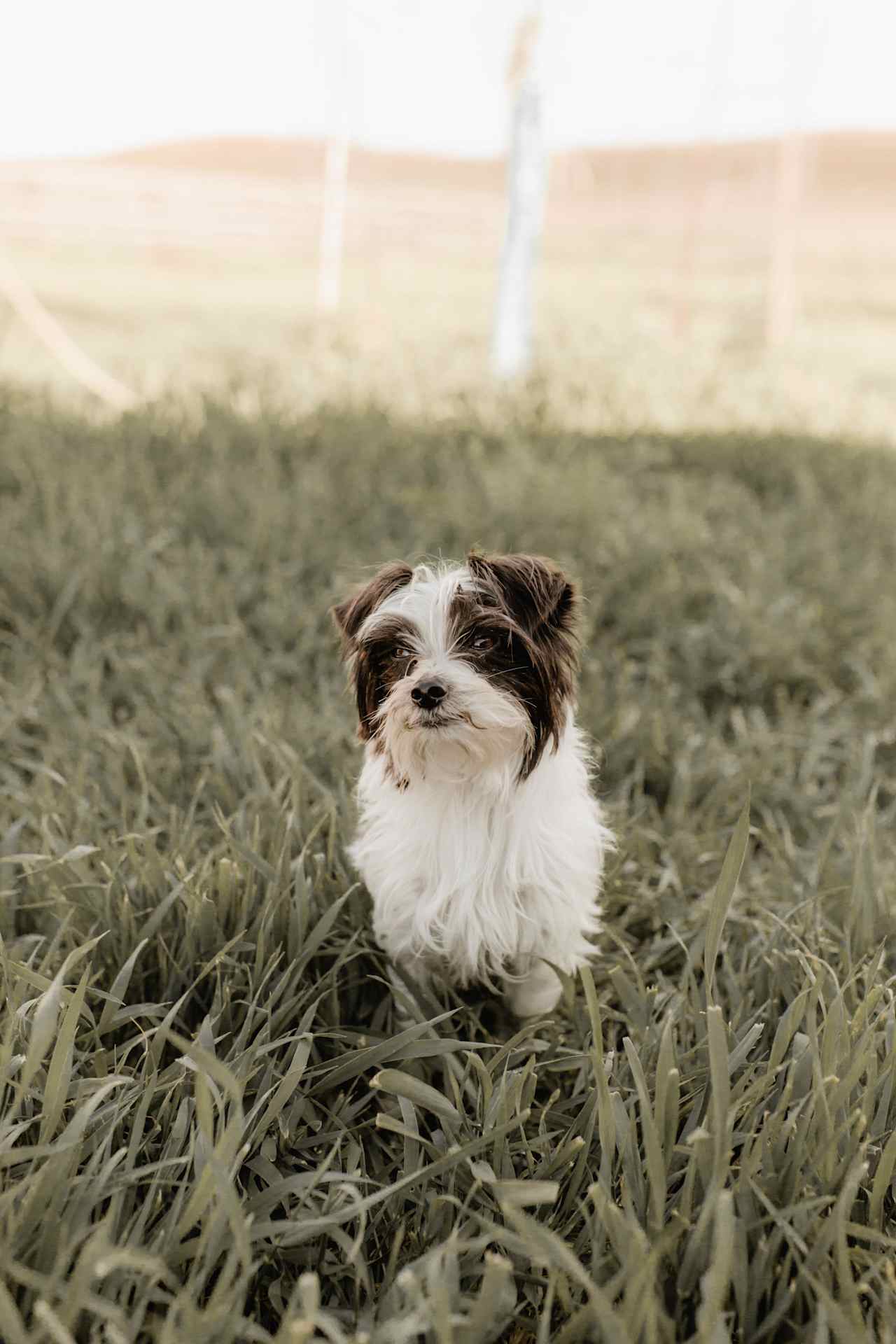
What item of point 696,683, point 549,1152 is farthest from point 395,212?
point 549,1152

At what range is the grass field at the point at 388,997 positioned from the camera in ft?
5.44

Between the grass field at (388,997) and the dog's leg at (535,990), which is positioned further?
the dog's leg at (535,990)

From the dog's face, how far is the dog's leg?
520 mm

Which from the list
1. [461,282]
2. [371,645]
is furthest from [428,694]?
[461,282]

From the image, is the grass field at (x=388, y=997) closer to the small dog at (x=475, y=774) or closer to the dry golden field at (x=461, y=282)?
the small dog at (x=475, y=774)

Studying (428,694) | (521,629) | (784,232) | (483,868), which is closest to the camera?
(428,694)

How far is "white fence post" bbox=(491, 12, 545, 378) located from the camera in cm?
742

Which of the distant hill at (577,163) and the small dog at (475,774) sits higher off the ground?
the distant hill at (577,163)

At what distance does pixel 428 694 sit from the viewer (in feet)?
6.81

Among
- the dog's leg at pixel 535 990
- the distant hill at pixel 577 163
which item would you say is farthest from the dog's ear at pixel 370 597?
the distant hill at pixel 577 163

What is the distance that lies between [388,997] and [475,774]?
0.68 m

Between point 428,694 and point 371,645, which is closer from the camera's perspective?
point 428,694

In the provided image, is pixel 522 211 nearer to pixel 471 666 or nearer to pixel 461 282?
pixel 471 666

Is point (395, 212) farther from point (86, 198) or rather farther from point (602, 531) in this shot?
point (602, 531)
